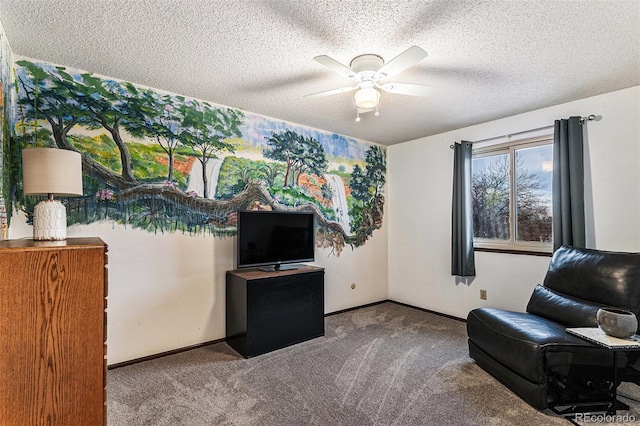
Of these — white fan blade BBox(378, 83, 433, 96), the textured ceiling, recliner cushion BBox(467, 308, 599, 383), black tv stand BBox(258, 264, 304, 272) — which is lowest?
recliner cushion BBox(467, 308, 599, 383)

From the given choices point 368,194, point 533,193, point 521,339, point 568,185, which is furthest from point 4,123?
point 533,193

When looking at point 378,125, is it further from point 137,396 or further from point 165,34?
point 137,396

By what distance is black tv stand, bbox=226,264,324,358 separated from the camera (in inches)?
115

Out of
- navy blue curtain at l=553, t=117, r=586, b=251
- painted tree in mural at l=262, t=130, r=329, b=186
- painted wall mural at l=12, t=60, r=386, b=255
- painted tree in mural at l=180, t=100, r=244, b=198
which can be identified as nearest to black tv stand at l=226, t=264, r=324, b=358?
painted wall mural at l=12, t=60, r=386, b=255

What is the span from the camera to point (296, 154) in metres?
3.93

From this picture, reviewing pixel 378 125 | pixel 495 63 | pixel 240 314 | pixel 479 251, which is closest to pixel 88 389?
pixel 240 314

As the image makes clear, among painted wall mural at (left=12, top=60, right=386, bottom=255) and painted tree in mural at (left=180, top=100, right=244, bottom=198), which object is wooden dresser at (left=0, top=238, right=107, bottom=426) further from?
painted tree in mural at (left=180, top=100, right=244, bottom=198)

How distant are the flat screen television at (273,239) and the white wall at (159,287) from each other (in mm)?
333

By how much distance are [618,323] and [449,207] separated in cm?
234

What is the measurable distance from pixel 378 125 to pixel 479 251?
1.99 m

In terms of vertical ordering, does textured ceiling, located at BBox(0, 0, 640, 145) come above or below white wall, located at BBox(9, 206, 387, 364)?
above

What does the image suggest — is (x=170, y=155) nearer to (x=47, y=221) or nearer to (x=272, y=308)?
(x=47, y=221)

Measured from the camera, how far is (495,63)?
2373 millimetres

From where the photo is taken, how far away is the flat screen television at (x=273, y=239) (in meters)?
3.09
